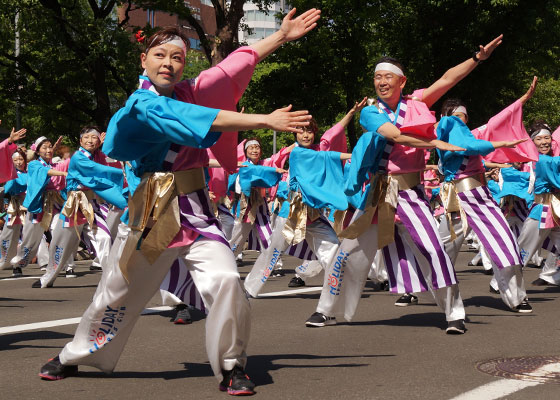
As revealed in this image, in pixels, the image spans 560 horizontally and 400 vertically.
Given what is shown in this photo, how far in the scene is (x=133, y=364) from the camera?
5855 millimetres

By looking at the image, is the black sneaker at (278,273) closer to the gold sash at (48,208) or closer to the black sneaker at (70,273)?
the black sneaker at (70,273)

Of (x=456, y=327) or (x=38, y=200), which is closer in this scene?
(x=456, y=327)

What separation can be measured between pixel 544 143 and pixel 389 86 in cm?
394

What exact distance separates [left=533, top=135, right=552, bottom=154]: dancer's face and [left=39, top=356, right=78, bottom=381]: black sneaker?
6.84m

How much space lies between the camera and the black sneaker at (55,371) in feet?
17.5

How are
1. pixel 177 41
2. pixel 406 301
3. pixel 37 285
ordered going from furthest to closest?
pixel 37 285, pixel 406 301, pixel 177 41


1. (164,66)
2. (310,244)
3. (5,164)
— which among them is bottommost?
(310,244)

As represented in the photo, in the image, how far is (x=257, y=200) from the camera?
13852mm

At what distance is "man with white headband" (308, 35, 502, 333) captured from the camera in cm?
714

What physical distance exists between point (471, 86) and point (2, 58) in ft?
47.7

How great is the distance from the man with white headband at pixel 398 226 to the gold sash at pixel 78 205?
5.35 meters

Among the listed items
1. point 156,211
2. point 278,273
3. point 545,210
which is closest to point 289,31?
point 156,211

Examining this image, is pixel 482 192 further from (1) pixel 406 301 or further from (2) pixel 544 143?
(2) pixel 544 143

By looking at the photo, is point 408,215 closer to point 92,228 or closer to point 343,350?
point 343,350
